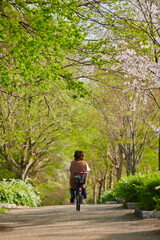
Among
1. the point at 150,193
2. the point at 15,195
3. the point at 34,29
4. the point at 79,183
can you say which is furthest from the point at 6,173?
the point at 150,193

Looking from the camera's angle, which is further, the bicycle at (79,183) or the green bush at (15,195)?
the green bush at (15,195)

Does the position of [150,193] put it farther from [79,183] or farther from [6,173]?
[6,173]

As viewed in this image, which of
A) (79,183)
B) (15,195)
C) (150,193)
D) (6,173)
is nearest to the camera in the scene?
(150,193)

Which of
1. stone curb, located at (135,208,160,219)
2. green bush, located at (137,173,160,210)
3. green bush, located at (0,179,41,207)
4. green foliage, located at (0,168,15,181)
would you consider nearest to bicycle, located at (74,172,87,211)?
stone curb, located at (135,208,160,219)

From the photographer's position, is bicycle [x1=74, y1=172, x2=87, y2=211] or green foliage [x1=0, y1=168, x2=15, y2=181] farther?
green foliage [x1=0, y1=168, x2=15, y2=181]

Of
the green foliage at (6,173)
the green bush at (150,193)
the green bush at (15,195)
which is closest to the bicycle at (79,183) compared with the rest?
the green bush at (150,193)

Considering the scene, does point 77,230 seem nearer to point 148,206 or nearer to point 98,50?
point 148,206

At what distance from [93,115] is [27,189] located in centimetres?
909

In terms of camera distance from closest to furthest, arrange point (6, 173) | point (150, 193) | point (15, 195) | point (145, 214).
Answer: point (145, 214) → point (150, 193) → point (15, 195) → point (6, 173)

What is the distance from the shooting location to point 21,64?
10727 millimetres

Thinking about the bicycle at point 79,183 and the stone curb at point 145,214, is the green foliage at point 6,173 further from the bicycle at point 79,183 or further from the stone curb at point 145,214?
the stone curb at point 145,214

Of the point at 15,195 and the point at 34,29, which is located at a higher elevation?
the point at 34,29

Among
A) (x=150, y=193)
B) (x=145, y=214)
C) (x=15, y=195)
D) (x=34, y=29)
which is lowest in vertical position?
(x=145, y=214)

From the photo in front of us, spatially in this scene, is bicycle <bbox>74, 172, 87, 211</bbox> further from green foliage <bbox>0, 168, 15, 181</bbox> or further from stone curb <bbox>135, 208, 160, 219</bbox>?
green foliage <bbox>0, 168, 15, 181</bbox>
